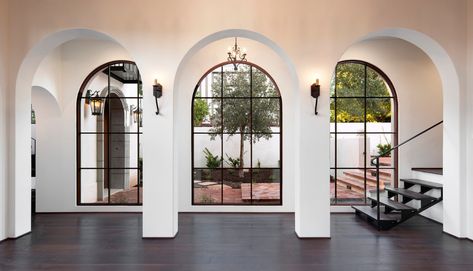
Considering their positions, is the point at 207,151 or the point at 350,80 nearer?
the point at 207,151

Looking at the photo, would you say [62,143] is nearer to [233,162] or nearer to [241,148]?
[233,162]

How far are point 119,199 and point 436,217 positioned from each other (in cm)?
626

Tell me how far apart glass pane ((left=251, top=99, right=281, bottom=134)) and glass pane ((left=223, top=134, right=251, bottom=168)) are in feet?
1.06

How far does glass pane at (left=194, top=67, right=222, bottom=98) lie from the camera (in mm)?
6723

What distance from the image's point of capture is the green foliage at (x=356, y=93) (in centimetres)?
707

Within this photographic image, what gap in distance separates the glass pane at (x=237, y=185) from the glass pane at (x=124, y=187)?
1.96 metres

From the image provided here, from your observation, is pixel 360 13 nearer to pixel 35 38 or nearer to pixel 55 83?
pixel 35 38

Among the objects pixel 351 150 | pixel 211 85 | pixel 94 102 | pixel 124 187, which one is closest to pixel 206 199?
pixel 124 187

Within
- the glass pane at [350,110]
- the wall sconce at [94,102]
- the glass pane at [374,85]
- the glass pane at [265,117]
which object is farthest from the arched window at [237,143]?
the glass pane at [374,85]

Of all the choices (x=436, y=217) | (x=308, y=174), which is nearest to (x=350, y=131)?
(x=436, y=217)

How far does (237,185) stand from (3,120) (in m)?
Answer: 4.19

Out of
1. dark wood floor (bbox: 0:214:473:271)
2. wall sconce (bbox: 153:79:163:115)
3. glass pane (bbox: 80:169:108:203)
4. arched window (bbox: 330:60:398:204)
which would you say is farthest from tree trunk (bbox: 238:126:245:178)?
glass pane (bbox: 80:169:108:203)

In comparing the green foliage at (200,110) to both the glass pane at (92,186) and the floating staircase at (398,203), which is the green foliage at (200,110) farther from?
the floating staircase at (398,203)

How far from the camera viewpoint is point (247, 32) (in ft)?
15.4
